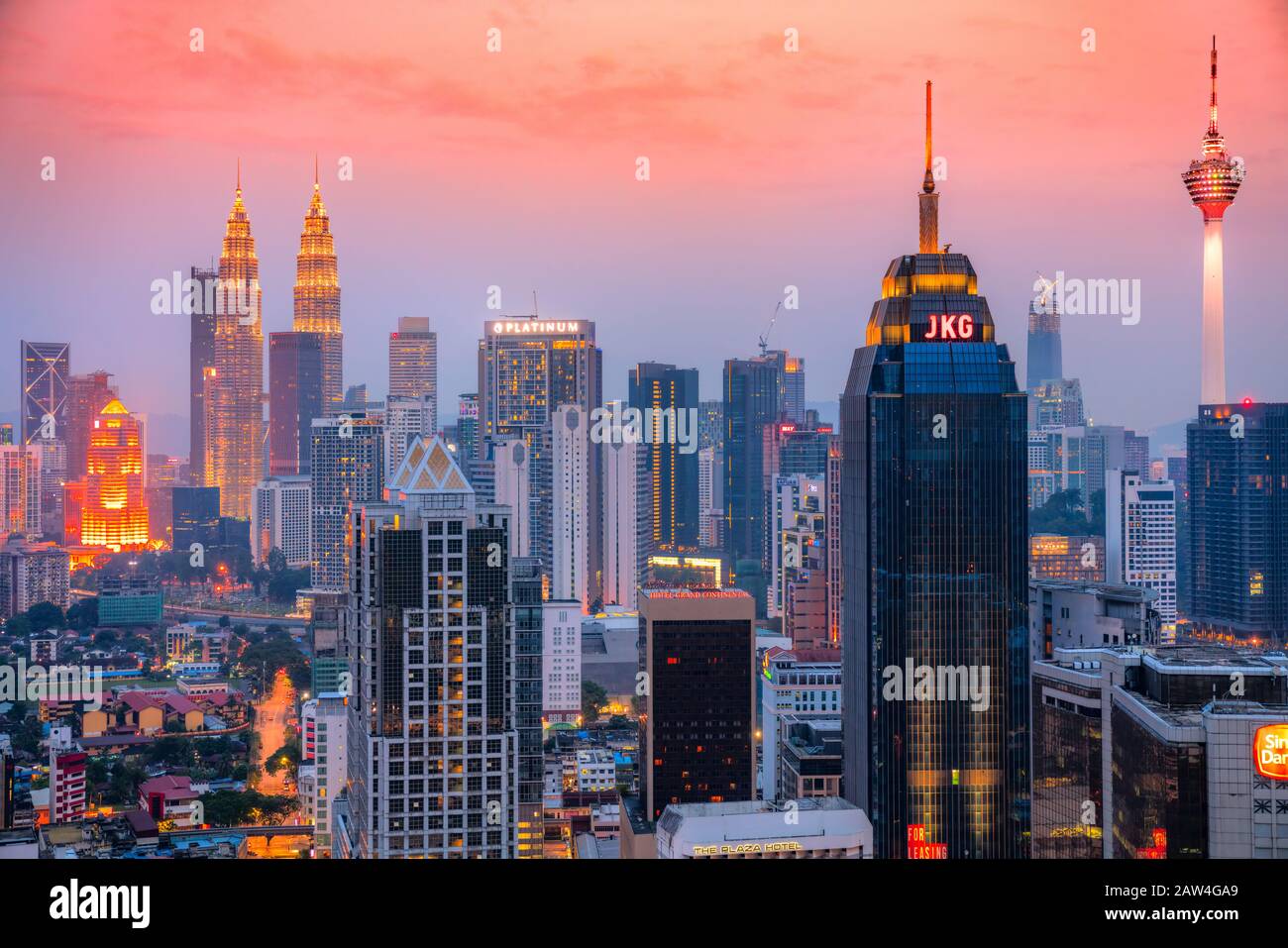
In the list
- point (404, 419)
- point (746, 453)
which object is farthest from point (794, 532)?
point (404, 419)

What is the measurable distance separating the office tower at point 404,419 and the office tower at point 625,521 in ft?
13.4

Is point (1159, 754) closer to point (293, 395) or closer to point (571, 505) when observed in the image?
point (571, 505)

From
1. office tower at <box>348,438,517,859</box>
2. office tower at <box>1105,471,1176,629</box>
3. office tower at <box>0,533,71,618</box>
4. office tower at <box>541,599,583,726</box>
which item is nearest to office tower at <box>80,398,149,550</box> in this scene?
office tower at <box>0,533,71,618</box>

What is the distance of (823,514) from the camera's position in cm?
2348

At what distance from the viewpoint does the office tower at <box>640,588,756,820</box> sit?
14.5 m

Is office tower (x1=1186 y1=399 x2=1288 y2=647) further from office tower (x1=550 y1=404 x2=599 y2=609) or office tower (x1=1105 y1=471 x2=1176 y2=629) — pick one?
office tower (x1=550 y1=404 x2=599 y2=609)

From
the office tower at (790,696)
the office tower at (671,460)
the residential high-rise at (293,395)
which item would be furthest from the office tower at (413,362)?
the office tower at (790,696)

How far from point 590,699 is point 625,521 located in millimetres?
4474

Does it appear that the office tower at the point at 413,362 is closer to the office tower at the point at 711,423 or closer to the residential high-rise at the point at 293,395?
the residential high-rise at the point at 293,395

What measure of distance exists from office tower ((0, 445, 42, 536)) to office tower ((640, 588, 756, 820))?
34.5 feet

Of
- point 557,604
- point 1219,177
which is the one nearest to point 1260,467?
point 1219,177

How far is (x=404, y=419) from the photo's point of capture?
85.0 ft
